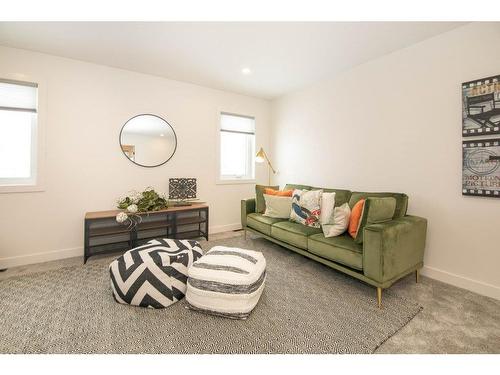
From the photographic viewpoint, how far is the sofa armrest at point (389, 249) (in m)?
1.80

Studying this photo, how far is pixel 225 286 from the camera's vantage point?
A: 1650 millimetres

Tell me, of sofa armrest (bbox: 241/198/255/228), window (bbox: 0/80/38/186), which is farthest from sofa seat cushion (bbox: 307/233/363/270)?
window (bbox: 0/80/38/186)

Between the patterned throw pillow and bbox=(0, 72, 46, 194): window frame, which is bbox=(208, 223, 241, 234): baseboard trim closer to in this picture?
the patterned throw pillow

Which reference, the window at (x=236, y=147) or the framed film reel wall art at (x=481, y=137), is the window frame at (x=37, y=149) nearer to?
the window at (x=236, y=147)

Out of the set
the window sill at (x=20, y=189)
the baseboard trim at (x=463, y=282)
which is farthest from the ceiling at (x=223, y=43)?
the baseboard trim at (x=463, y=282)

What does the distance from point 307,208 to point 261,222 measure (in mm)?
708

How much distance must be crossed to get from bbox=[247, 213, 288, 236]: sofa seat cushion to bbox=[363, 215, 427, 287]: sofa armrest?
1.34 meters

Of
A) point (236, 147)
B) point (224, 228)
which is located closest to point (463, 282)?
point (224, 228)

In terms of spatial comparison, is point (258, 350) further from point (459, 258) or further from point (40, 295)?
point (459, 258)

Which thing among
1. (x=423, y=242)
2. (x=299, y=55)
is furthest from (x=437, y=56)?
(x=423, y=242)

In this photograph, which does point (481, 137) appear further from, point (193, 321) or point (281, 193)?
point (193, 321)

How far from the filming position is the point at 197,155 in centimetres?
386

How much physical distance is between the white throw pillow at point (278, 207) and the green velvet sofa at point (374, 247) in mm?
308

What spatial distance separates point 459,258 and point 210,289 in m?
2.42
